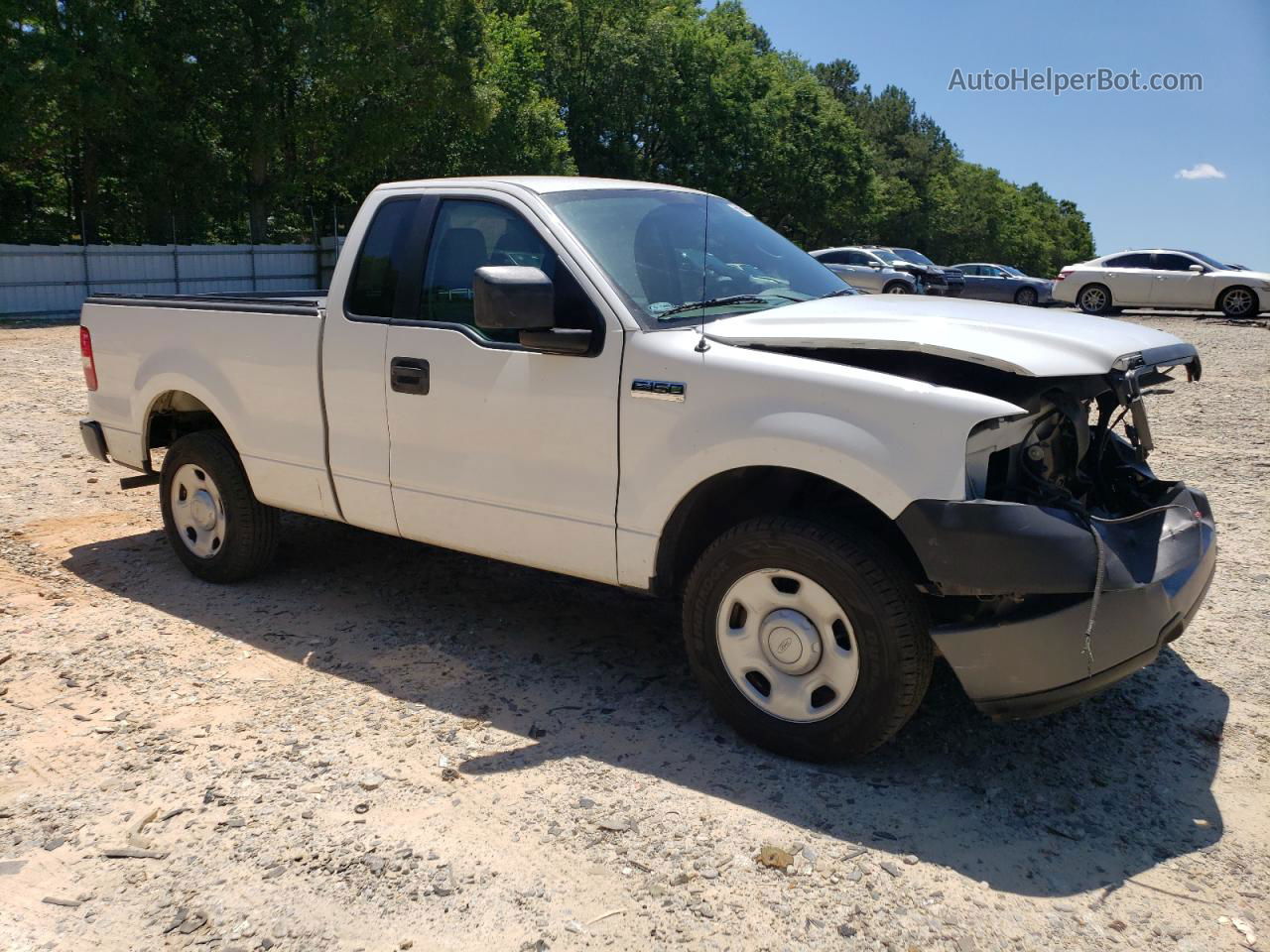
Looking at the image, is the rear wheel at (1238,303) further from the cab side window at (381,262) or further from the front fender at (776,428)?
the front fender at (776,428)

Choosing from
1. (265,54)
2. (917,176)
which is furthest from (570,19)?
(917,176)

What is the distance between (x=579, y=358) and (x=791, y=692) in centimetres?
146

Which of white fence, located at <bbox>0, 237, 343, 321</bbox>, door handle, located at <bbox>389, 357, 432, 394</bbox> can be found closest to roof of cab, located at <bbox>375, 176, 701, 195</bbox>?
door handle, located at <bbox>389, 357, 432, 394</bbox>

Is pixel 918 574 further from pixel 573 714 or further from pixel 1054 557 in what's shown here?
pixel 573 714

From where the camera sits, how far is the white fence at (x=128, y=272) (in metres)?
23.5

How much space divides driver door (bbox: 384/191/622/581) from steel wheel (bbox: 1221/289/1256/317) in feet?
75.3

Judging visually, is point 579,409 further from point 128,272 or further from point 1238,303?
point 128,272

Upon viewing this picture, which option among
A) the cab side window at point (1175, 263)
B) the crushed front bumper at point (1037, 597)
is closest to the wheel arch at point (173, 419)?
the crushed front bumper at point (1037, 597)

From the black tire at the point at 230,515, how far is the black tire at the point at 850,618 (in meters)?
2.78

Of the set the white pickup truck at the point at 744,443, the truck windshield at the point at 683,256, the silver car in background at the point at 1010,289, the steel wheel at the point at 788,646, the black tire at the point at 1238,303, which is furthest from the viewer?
the silver car in background at the point at 1010,289

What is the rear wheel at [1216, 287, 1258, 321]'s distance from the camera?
2291 centimetres

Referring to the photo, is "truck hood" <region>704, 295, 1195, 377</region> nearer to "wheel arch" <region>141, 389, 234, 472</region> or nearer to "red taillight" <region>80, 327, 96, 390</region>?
"wheel arch" <region>141, 389, 234, 472</region>

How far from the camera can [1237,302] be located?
23188mm

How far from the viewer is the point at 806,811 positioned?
3.56 meters
